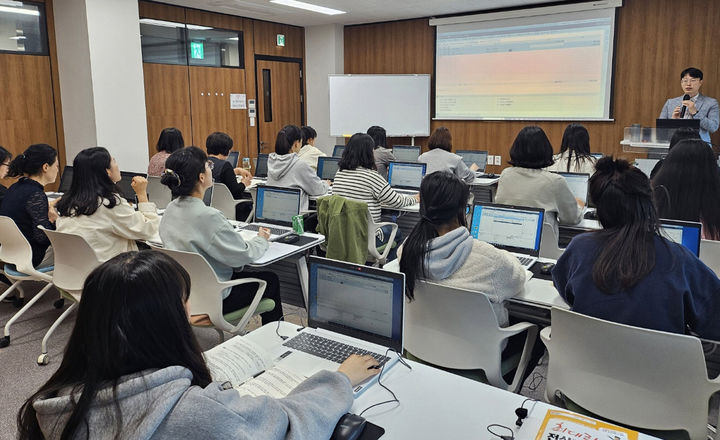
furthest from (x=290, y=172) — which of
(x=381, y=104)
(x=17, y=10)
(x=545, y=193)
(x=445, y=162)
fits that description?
(x=381, y=104)

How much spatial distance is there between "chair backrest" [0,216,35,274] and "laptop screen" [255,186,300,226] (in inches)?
59.6

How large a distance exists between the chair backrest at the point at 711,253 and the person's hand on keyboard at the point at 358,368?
6.29 ft

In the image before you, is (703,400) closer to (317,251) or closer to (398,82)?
(317,251)

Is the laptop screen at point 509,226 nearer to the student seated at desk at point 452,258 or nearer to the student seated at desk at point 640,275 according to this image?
the student seated at desk at point 452,258

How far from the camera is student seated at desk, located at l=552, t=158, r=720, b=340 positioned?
1.75 m

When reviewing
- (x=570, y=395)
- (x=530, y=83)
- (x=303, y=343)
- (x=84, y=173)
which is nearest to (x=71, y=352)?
(x=303, y=343)

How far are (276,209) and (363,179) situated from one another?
0.84 m

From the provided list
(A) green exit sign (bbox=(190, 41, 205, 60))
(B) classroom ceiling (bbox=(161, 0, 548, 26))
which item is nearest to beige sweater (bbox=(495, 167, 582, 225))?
(B) classroom ceiling (bbox=(161, 0, 548, 26))

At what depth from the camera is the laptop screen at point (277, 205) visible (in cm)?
368

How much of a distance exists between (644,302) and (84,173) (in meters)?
3.02

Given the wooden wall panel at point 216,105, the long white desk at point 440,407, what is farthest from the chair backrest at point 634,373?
→ the wooden wall panel at point 216,105

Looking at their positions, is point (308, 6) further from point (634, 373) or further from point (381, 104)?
point (634, 373)

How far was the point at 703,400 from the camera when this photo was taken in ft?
5.14

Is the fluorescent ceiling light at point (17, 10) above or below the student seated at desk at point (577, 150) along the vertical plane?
above
